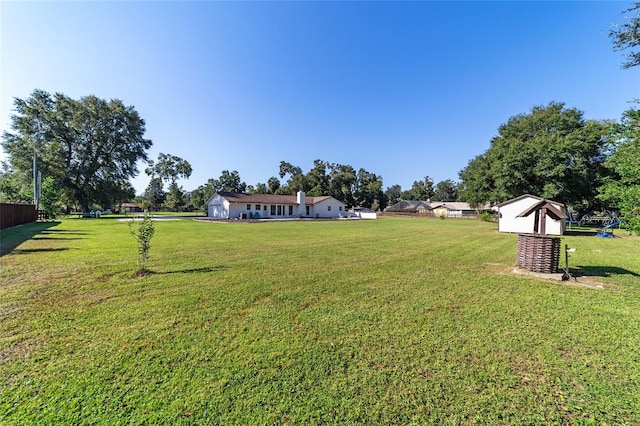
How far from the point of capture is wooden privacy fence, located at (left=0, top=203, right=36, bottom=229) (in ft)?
48.6

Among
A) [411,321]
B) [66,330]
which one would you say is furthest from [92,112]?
[411,321]

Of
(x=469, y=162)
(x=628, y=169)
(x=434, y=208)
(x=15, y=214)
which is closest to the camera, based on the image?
(x=628, y=169)

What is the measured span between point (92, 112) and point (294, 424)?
44.7 metres

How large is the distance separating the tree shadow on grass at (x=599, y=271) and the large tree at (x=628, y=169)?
105 inches

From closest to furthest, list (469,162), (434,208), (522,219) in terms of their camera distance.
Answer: (522,219) → (469,162) → (434,208)

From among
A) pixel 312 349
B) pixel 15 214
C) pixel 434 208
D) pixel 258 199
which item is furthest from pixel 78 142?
pixel 434 208

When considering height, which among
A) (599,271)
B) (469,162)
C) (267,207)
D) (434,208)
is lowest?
(599,271)

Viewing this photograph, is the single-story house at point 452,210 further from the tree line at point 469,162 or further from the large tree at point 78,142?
the large tree at point 78,142

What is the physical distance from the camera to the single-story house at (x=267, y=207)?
33438mm

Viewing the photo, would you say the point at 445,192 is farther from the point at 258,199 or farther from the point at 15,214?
the point at 15,214

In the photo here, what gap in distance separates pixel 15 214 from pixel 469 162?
139ft

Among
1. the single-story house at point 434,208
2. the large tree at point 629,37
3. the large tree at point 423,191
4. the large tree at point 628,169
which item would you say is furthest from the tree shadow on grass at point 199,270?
the large tree at point 423,191

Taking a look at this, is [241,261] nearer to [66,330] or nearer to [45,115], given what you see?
[66,330]

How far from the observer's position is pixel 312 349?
315 cm
